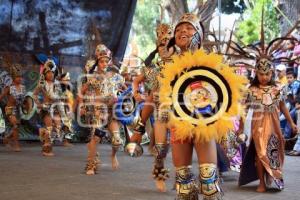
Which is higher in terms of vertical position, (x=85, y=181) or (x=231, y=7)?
(x=231, y=7)

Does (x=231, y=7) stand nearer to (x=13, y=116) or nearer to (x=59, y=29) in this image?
(x=59, y=29)

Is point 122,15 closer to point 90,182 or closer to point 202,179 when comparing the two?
point 90,182

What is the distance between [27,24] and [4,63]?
39.9 inches

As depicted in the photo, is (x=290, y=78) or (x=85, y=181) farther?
(x=290, y=78)

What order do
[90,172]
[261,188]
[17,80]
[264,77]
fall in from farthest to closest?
1. [17,80]
2. [90,172]
3. [264,77]
4. [261,188]

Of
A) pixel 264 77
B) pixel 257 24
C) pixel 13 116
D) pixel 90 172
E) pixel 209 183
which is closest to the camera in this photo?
pixel 209 183

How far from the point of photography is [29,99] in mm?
11914

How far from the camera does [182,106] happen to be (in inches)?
171

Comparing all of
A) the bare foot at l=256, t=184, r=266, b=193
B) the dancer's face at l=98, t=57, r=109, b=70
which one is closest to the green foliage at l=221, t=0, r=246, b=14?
the dancer's face at l=98, t=57, r=109, b=70

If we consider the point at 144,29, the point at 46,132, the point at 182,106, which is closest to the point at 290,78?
the point at 46,132

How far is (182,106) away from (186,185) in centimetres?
67

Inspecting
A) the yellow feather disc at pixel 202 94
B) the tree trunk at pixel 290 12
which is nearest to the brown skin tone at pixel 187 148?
the yellow feather disc at pixel 202 94

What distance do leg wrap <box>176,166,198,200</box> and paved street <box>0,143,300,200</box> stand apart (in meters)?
1.37

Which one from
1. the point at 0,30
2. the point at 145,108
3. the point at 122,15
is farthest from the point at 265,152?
the point at 0,30
